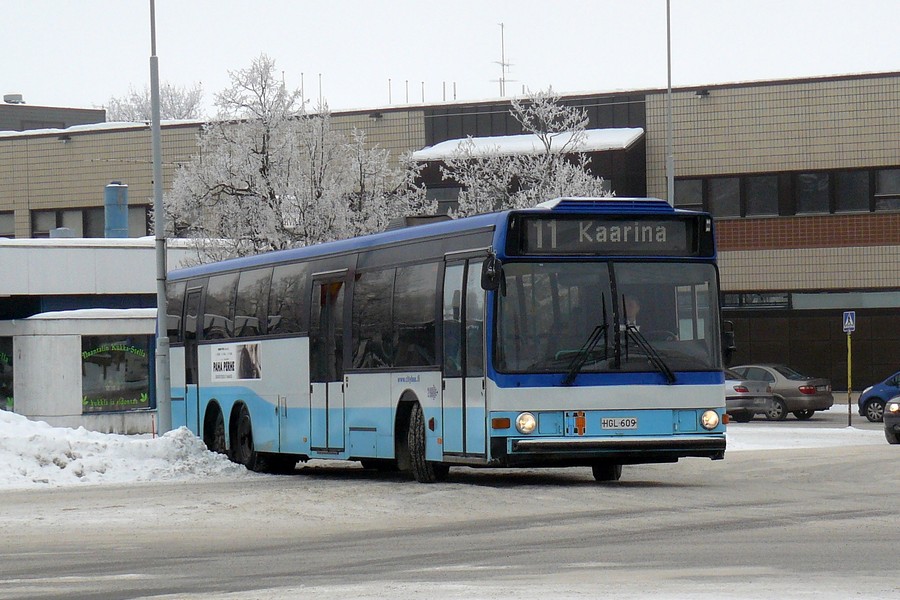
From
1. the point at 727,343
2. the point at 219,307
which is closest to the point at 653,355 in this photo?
the point at 727,343

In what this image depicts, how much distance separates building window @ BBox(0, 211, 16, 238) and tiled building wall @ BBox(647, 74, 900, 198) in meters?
22.9

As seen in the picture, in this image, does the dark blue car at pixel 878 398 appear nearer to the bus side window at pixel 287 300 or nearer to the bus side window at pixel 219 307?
the bus side window at pixel 219 307

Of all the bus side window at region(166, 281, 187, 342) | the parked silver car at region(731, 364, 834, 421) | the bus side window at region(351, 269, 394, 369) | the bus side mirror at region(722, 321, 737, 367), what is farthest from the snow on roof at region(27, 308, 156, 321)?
the bus side mirror at region(722, 321, 737, 367)

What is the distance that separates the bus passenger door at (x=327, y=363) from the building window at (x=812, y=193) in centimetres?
3333

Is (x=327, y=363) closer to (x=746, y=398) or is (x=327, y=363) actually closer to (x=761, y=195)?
(x=746, y=398)

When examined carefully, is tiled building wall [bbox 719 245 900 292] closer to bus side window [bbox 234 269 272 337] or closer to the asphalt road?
bus side window [bbox 234 269 272 337]

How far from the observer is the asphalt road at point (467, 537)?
10.6m

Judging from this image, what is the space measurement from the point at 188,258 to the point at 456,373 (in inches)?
877

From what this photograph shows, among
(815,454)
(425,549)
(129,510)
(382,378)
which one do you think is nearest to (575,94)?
(815,454)

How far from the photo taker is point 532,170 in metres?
44.9

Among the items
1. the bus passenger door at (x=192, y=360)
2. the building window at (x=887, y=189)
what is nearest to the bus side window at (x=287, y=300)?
the bus passenger door at (x=192, y=360)

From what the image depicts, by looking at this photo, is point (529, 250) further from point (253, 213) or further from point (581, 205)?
point (253, 213)

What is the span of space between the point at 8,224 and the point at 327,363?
43.0m

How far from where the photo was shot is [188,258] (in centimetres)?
4003
